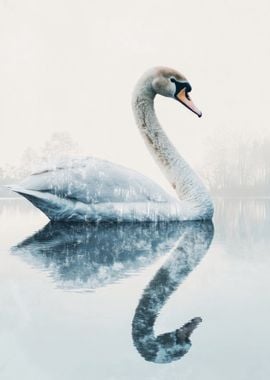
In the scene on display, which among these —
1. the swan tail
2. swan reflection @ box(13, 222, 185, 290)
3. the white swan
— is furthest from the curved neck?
the swan tail

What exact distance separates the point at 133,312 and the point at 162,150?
7516 mm

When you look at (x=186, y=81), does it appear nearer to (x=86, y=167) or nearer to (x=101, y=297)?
(x=86, y=167)

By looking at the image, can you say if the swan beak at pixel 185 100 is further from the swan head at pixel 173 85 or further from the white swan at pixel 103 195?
the white swan at pixel 103 195

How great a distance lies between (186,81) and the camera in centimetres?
1028

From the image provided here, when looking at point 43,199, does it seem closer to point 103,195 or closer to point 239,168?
point 103,195

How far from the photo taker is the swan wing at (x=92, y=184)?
844cm

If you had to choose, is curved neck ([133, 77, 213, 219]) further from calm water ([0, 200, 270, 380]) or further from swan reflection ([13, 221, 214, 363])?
calm water ([0, 200, 270, 380])

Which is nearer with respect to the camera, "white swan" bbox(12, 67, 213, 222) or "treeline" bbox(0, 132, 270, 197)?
"white swan" bbox(12, 67, 213, 222)

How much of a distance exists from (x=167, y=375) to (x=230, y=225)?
290 inches

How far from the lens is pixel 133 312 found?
10.5ft

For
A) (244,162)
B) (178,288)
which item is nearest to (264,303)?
(178,288)

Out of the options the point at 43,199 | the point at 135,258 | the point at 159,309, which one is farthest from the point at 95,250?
the point at 43,199

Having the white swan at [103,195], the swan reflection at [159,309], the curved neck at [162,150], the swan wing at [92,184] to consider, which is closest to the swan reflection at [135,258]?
the swan reflection at [159,309]

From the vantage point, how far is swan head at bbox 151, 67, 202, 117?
10289 millimetres
